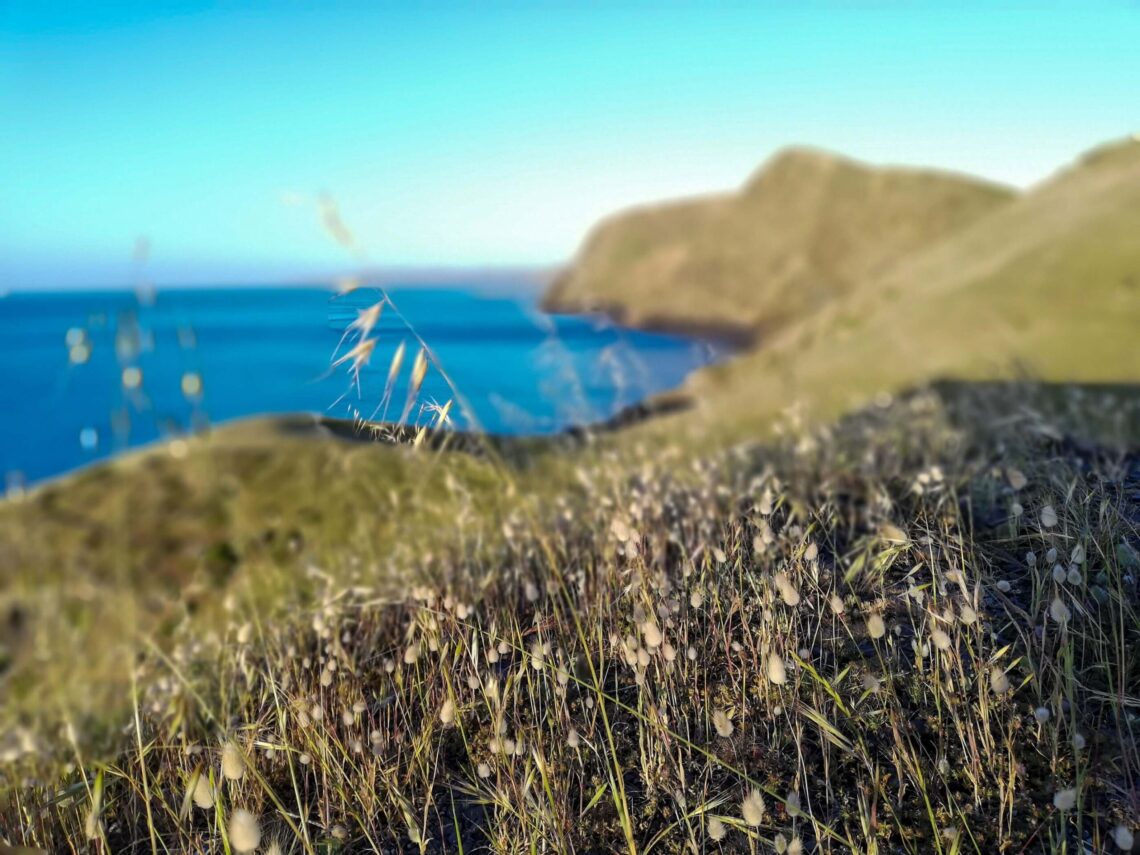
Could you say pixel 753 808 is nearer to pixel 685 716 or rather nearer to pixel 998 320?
pixel 685 716

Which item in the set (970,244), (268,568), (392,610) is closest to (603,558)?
(392,610)

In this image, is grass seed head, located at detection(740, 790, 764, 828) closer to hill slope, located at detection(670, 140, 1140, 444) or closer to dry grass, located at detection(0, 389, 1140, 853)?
dry grass, located at detection(0, 389, 1140, 853)

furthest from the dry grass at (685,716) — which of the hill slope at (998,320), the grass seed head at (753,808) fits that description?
the hill slope at (998,320)

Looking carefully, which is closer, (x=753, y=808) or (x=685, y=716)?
(x=753, y=808)

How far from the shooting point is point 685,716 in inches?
82.2

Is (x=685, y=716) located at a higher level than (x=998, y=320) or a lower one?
lower

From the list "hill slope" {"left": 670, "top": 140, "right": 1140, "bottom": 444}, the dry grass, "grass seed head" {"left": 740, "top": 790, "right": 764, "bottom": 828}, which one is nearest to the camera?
"grass seed head" {"left": 740, "top": 790, "right": 764, "bottom": 828}

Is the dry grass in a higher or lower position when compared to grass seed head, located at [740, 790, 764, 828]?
lower

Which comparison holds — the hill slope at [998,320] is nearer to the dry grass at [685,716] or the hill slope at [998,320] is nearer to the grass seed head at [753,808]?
the dry grass at [685,716]

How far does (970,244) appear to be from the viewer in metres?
16.3

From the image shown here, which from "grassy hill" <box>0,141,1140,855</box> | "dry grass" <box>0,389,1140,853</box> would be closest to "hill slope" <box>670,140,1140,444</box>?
"grassy hill" <box>0,141,1140,855</box>

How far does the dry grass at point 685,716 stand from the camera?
185 centimetres

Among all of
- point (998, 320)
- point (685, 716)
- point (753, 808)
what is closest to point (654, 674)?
point (685, 716)

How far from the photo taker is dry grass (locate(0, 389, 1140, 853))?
1.85 m
